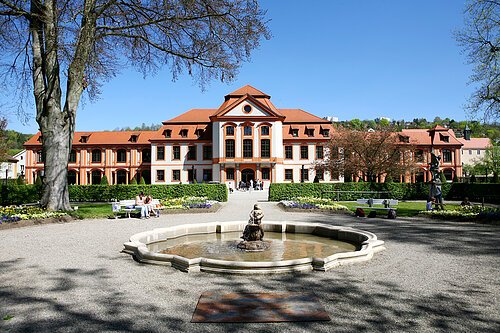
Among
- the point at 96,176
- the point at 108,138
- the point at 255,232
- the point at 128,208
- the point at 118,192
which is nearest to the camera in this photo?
the point at 255,232

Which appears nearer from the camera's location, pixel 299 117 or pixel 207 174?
pixel 207 174

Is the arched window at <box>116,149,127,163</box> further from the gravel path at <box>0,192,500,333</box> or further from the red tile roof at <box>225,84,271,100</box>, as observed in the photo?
the gravel path at <box>0,192,500,333</box>

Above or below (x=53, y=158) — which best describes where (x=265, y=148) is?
above

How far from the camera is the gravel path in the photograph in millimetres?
4461

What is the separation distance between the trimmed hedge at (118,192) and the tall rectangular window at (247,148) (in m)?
22.5

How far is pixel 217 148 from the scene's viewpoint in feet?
163

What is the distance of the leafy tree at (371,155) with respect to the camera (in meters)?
35.9

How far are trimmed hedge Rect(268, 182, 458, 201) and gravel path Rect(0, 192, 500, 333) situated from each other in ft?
56.7

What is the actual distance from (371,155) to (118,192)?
961 inches

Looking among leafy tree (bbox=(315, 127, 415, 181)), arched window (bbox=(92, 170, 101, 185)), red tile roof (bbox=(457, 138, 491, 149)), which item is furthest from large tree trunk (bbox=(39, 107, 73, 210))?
red tile roof (bbox=(457, 138, 491, 149))

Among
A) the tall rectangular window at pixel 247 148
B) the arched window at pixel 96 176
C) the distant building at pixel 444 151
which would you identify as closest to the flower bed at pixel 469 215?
the tall rectangular window at pixel 247 148

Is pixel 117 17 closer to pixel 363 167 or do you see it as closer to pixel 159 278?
pixel 159 278

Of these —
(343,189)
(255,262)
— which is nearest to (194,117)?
(343,189)

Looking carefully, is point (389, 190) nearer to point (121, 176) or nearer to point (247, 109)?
point (247, 109)
